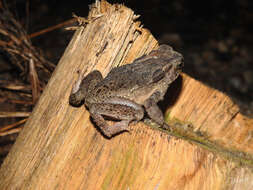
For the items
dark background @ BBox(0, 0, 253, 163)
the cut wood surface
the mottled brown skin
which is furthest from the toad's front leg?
dark background @ BBox(0, 0, 253, 163)

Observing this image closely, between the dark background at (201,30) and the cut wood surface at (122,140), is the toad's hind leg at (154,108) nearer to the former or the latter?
the cut wood surface at (122,140)

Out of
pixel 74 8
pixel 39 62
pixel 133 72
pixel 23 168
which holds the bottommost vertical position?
pixel 23 168

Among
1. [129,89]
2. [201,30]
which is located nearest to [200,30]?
[201,30]

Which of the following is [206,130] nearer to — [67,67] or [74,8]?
[67,67]

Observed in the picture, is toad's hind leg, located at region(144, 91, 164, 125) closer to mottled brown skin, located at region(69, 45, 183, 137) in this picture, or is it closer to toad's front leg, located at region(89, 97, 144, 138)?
mottled brown skin, located at region(69, 45, 183, 137)

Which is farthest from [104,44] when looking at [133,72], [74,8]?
[74,8]

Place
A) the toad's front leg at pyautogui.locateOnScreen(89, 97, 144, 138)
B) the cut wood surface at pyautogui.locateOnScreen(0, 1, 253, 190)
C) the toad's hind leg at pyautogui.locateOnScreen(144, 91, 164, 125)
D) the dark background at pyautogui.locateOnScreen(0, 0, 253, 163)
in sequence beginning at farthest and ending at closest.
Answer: the dark background at pyautogui.locateOnScreen(0, 0, 253, 163) → the toad's hind leg at pyautogui.locateOnScreen(144, 91, 164, 125) → the toad's front leg at pyautogui.locateOnScreen(89, 97, 144, 138) → the cut wood surface at pyautogui.locateOnScreen(0, 1, 253, 190)

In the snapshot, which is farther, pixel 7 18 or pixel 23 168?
pixel 7 18
